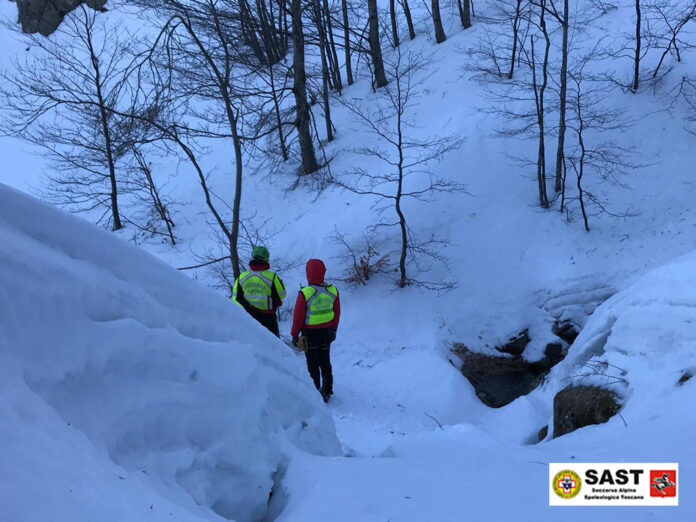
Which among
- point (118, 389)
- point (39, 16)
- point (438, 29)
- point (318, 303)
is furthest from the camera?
point (39, 16)

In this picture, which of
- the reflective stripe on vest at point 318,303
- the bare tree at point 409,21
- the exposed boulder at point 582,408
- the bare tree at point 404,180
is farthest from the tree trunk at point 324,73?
the exposed boulder at point 582,408

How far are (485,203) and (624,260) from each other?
2822mm

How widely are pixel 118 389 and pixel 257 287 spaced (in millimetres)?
3438

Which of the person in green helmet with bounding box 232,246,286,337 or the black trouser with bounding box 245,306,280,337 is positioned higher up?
the person in green helmet with bounding box 232,246,286,337

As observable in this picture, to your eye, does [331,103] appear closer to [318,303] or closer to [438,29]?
[438,29]

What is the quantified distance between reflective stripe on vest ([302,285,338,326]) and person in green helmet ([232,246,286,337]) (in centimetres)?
34

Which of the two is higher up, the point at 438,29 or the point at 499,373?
the point at 438,29

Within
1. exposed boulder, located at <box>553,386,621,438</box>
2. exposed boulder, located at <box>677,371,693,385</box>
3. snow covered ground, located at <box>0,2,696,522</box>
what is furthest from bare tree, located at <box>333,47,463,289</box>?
exposed boulder, located at <box>677,371,693,385</box>

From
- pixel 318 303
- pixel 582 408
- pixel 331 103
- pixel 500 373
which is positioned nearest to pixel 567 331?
pixel 500 373

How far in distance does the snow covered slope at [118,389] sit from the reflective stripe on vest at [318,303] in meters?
2.28

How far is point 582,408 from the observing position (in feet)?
14.2

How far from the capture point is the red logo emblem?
2432mm

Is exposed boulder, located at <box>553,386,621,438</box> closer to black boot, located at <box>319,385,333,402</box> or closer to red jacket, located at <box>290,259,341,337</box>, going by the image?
red jacket, located at <box>290,259,341,337</box>

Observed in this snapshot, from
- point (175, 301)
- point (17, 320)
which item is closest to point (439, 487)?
point (175, 301)
